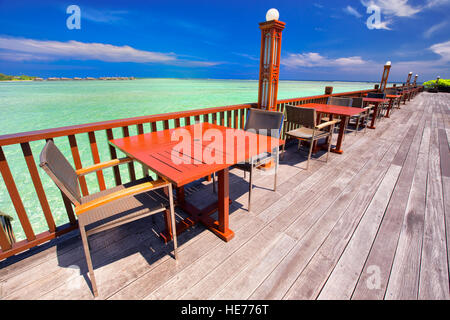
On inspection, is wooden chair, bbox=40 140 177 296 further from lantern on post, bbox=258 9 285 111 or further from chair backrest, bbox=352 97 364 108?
chair backrest, bbox=352 97 364 108

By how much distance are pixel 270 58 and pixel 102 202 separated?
9.25ft

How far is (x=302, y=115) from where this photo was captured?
3.13 metres

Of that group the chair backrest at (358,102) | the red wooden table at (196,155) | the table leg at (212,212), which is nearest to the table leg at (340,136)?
the chair backrest at (358,102)

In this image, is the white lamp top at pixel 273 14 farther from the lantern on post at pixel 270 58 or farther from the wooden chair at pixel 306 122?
the wooden chair at pixel 306 122

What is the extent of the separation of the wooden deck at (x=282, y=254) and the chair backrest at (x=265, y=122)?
2.48ft

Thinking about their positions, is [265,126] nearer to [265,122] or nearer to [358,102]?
[265,122]

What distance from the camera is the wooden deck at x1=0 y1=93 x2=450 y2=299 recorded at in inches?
50.3

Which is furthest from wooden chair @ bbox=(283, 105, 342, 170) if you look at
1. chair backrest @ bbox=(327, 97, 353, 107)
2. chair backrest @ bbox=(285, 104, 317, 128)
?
chair backrest @ bbox=(327, 97, 353, 107)

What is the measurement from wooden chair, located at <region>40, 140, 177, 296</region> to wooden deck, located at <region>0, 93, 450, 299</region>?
0.25 metres

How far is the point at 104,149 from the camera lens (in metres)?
8.34

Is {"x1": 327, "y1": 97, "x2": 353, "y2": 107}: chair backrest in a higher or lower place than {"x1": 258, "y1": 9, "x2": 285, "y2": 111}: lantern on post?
lower

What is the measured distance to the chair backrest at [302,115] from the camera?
2977 mm
